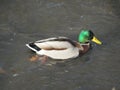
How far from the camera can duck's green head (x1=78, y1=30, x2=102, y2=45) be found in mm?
12289

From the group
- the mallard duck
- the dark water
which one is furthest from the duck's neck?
the mallard duck

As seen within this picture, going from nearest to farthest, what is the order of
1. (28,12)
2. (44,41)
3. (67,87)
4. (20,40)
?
(67,87) → (44,41) → (20,40) → (28,12)

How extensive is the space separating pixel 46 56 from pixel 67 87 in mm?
1505

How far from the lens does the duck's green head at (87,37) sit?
1229cm

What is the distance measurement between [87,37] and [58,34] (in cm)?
94

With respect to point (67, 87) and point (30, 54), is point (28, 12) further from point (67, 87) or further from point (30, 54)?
point (67, 87)

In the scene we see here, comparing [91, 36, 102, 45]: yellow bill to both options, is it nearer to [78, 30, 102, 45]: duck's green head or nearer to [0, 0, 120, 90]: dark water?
[78, 30, 102, 45]: duck's green head

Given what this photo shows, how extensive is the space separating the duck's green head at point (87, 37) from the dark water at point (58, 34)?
205mm

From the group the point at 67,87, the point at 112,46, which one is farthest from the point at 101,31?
the point at 67,87

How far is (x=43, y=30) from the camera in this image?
42.8ft

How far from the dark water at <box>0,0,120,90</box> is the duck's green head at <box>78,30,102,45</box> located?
205 mm

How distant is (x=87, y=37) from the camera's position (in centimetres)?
1236

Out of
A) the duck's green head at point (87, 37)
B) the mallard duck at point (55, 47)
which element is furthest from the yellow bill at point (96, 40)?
the mallard duck at point (55, 47)

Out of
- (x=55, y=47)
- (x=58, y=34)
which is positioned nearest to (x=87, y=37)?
(x=58, y=34)
